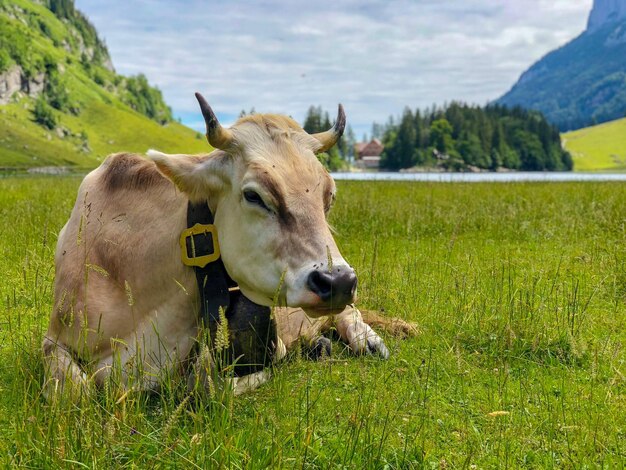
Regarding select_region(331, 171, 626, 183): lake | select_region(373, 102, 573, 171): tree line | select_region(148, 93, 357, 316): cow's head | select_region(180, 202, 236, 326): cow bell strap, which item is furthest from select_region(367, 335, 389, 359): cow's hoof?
select_region(373, 102, 573, 171): tree line

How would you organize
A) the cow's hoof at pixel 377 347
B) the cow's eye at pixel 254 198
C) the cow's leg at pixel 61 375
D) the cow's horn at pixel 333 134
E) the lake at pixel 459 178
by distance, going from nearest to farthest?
the cow's leg at pixel 61 375 < the cow's eye at pixel 254 198 < the cow's horn at pixel 333 134 < the cow's hoof at pixel 377 347 < the lake at pixel 459 178

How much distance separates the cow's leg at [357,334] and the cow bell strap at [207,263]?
149 centimetres

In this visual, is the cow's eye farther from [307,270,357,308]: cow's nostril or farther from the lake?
the lake

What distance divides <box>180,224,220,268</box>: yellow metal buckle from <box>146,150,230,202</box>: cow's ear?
25 centimetres

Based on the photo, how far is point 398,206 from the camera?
14.8m

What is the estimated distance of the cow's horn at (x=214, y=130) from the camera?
12.3 ft

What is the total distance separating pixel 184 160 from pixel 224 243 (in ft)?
2.27

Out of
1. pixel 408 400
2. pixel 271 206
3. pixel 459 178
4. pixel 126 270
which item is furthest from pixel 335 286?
pixel 459 178

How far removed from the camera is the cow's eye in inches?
145

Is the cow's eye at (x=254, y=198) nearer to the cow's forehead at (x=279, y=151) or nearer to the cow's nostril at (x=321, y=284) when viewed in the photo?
the cow's forehead at (x=279, y=151)

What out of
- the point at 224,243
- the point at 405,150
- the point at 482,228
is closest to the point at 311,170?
the point at 224,243

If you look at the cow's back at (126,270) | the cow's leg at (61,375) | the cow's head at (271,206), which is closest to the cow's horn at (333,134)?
the cow's head at (271,206)

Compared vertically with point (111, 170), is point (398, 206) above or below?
below

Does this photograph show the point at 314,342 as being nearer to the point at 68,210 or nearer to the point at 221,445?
the point at 221,445
